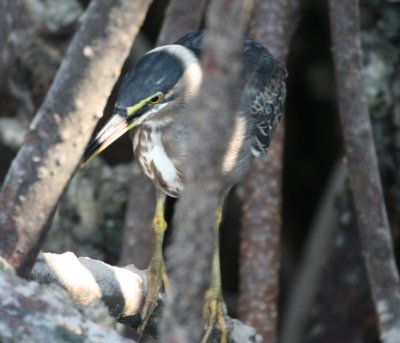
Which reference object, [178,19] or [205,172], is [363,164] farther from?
[205,172]

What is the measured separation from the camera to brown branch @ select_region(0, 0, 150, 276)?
2.29 metres

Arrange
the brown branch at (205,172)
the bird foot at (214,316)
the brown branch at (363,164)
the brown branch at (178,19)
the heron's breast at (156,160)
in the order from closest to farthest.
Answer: the brown branch at (205,172), the bird foot at (214,316), the heron's breast at (156,160), the brown branch at (363,164), the brown branch at (178,19)

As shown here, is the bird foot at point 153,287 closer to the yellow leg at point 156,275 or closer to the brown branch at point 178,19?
the yellow leg at point 156,275

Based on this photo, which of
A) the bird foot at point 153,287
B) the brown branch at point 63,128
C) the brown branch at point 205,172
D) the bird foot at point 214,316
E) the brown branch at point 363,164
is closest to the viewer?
the brown branch at point 205,172

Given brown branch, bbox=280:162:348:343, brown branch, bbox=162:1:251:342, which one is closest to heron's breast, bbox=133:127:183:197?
brown branch, bbox=162:1:251:342

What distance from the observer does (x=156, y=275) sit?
2834 millimetres

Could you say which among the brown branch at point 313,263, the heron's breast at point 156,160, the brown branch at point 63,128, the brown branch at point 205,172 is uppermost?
the brown branch at point 205,172

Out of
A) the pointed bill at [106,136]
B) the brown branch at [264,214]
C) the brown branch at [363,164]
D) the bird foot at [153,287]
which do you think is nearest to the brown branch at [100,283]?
the bird foot at [153,287]

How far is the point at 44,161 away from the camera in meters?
2.30

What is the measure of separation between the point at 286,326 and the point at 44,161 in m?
2.92

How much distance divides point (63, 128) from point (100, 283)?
1.20 ft

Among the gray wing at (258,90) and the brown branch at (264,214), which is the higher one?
the gray wing at (258,90)

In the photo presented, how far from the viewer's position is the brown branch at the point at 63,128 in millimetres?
2289

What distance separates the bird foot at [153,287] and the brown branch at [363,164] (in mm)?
1014
